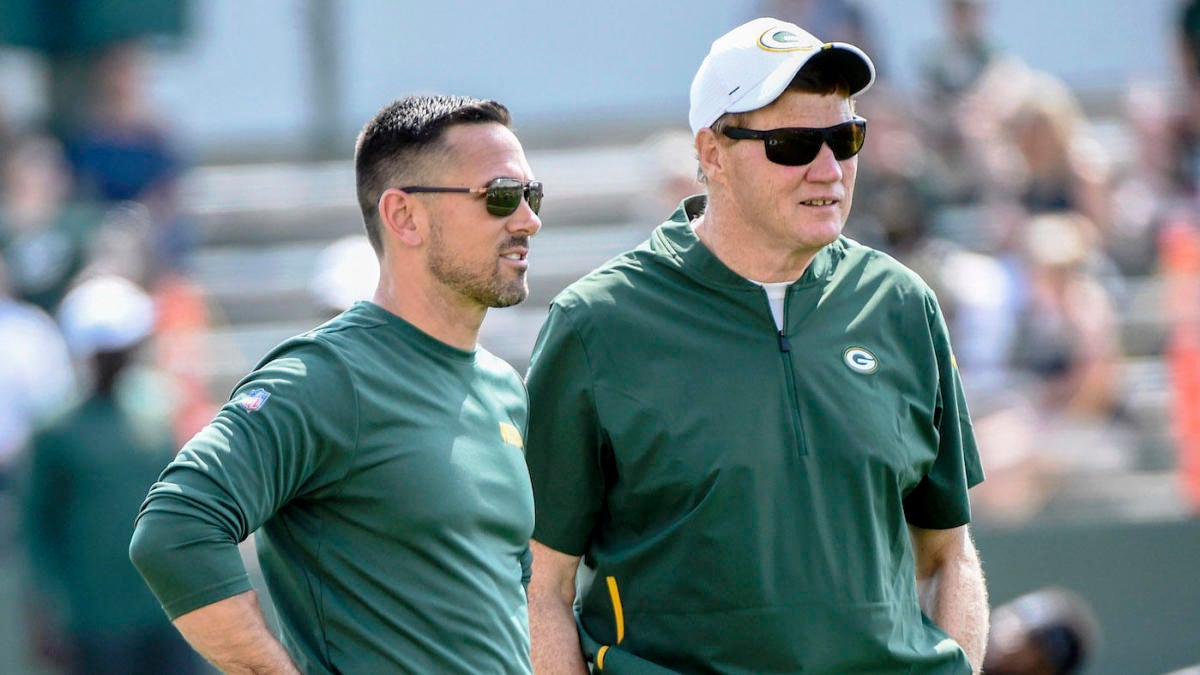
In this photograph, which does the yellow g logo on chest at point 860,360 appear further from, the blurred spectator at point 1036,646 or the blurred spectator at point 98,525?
the blurred spectator at point 98,525

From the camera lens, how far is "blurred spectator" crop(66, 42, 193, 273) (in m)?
9.49

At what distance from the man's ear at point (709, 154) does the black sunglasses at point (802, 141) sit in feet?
0.29

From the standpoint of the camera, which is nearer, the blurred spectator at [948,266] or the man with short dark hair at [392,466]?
the man with short dark hair at [392,466]

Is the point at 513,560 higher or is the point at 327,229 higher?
the point at 513,560

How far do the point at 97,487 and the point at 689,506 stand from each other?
4416 millimetres

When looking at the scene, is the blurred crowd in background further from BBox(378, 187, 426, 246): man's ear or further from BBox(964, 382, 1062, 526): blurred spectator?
BBox(378, 187, 426, 246): man's ear

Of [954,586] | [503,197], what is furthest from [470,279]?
[954,586]

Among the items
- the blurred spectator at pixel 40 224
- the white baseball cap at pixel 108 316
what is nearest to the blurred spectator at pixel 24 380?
the white baseball cap at pixel 108 316

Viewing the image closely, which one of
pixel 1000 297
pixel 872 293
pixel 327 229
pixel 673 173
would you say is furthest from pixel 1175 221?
pixel 872 293

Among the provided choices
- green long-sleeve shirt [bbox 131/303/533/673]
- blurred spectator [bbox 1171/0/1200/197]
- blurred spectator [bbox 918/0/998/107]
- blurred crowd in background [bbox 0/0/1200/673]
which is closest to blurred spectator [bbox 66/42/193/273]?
blurred crowd in background [bbox 0/0/1200/673]

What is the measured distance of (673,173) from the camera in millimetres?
7738

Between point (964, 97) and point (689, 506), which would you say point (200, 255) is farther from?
point (689, 506)

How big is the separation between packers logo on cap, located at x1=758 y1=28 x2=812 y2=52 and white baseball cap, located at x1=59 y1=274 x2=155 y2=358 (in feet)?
14.7

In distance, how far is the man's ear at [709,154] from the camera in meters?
3.38
